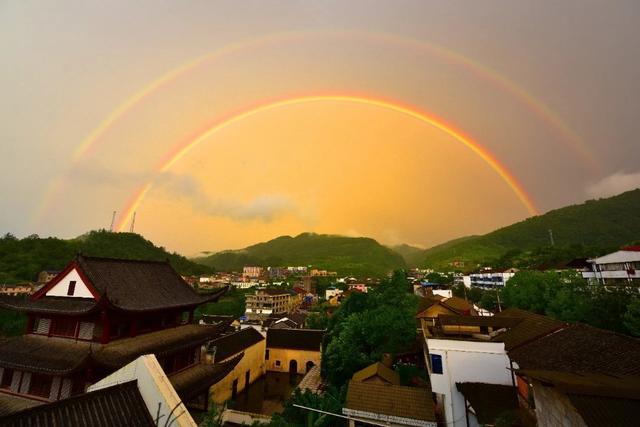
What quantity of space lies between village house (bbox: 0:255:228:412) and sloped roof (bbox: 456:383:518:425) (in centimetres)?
1756

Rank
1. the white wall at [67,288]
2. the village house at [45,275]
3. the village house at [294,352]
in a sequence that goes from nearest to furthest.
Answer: the white wall at [67,288] < the village house at [294,352] < the village house at [45,275]

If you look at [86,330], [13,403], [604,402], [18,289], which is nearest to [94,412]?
[86,330]

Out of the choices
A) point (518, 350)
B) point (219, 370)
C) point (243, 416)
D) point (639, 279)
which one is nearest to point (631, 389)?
point (518, 350)

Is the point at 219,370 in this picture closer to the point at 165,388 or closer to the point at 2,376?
the point at 2,376

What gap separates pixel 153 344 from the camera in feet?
63.4

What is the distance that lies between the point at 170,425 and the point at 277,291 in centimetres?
9492

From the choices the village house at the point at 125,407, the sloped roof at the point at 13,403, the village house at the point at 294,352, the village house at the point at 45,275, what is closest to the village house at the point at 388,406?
the village house at the point at 125,407

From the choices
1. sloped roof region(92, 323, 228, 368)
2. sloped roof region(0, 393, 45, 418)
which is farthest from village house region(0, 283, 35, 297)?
sloped roof region(92, 323, 228, 368)

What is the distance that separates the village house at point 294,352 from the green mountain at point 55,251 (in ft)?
189

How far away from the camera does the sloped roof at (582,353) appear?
12.7 m

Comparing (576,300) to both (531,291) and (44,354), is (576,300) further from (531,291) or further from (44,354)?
(44,354)

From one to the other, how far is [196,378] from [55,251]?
129m

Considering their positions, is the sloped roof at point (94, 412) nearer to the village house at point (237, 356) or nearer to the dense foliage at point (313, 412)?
the dense foliage at point (313, 412)

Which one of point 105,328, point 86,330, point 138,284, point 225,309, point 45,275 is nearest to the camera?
point 105,328
